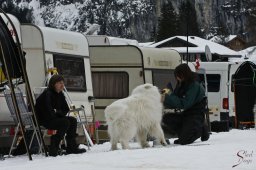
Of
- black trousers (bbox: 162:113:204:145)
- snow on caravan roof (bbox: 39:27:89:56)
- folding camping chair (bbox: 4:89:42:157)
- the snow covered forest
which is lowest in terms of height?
black trousers (bbox: 162:113:204:145)

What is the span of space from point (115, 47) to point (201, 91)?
4525 millimetres

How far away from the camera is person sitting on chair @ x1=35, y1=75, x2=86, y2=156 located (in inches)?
349

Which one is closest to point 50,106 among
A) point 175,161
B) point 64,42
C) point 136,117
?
point 136,117

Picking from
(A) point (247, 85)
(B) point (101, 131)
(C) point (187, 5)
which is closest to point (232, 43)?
(C) point (187, 5)

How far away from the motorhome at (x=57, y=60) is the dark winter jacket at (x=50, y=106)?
969 millimetres

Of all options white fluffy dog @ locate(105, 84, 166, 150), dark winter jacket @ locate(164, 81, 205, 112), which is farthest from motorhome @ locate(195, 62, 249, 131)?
white fluffy dog @ locate(105, 84, 166, 150)

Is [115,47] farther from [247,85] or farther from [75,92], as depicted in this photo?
[247,85]

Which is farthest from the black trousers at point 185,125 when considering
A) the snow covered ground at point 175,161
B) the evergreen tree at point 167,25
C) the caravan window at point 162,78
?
the evergreen tree at point 167,25

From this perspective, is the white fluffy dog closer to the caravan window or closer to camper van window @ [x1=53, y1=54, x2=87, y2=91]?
camper van window @ [x1=53, y1=54, x2=87, y2=91]

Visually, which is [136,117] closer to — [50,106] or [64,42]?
[50,106]

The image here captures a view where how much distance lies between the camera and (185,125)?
9.55 m

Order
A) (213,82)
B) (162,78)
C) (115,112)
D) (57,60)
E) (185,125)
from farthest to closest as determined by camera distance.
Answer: (213,82), (162,78), (57,60), (185,125), (115,112)

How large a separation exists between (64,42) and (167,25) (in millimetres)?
74632

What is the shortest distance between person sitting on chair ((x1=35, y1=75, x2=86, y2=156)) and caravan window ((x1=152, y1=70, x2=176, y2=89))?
5.01 metres
